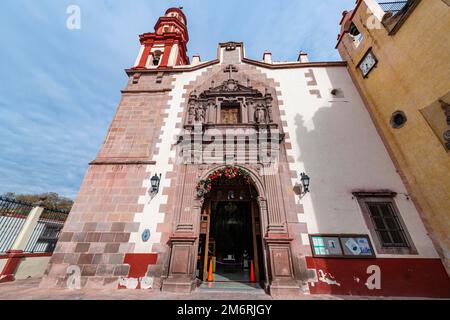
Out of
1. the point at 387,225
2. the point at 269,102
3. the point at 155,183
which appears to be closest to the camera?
the point at 387,225

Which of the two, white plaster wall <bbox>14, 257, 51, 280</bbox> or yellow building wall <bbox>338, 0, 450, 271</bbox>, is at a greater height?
yellow building wall <bbox>338, 0, 450, 271</bbox>

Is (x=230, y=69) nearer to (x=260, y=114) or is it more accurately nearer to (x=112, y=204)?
(x=260, y=114)

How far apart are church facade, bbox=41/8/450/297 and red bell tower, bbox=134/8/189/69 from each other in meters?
1.50

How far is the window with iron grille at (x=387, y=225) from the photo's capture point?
17.6 feet

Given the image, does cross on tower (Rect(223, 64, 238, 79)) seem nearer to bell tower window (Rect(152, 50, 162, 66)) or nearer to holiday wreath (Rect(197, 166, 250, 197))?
bell tower window (Rect(152, 50, 162, 66))

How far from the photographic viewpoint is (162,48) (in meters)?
11.6

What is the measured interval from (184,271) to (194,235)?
1030 millimetres

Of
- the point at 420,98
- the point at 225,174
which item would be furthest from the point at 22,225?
the point at 420,98

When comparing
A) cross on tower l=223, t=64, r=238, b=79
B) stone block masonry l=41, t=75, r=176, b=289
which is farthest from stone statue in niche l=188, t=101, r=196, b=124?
cross on tower l=223, t=64, r=238, b=79

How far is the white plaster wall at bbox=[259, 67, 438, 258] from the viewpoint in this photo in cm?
570

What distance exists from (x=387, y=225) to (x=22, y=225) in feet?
47.3

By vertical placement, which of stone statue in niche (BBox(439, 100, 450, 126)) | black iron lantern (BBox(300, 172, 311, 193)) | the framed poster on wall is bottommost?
the framed poster on wall
